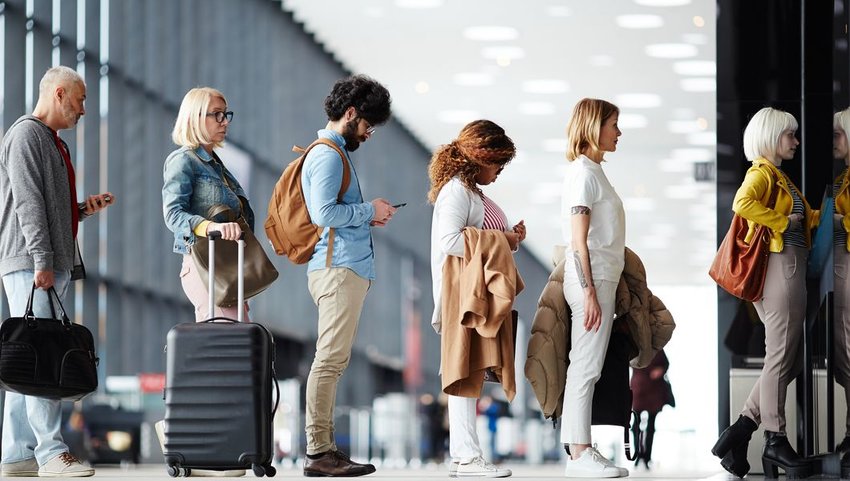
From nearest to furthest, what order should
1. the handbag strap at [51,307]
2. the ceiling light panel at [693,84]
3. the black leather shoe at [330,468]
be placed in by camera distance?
1. the handbag strap at [51,307]
2. the black leather shoe at [330,468]
3. the ceiling light panel at [693,84]

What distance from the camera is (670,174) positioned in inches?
770

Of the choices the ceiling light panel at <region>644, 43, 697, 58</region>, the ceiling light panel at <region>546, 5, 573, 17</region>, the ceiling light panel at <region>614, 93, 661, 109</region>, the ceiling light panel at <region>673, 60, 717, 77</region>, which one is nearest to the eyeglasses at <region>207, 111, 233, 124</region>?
the ceiling light panel at <region>546, 5, 573, 17</region>

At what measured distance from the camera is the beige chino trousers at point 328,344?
5652mm

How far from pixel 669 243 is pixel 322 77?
21.6 ft

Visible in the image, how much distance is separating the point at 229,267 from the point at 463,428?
129cm

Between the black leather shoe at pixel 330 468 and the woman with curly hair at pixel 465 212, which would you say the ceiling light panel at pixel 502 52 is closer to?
the woman with curly hair at pixel 465 212

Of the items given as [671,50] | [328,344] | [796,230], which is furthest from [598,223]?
[671,50]

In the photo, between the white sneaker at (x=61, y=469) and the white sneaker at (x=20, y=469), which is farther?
the white sneaker at (x=20, y=469)

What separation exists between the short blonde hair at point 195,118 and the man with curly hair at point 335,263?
51cm

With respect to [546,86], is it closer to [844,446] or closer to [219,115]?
[219,115]

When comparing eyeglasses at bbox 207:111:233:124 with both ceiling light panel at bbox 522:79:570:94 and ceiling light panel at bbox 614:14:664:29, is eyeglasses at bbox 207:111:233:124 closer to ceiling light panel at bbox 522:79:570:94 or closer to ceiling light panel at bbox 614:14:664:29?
ceiling light panel at bbox 614:14:664:29

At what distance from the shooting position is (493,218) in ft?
19.2

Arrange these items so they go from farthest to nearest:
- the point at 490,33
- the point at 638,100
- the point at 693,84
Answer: the point at 638,100
the point at 693,84
the point at 490,33

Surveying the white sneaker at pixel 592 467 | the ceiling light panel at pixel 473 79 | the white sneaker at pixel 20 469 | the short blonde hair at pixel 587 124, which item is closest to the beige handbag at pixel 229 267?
A: the white sneaker at pixel 20 469
